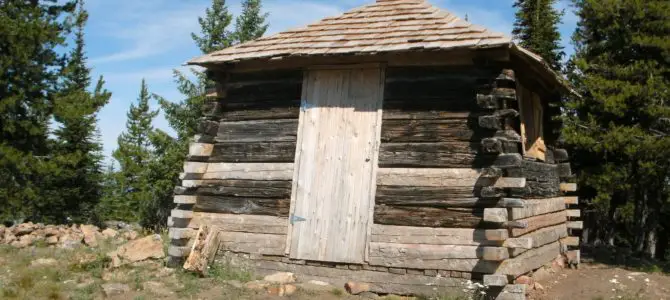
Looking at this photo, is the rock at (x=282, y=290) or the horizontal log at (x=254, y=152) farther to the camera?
the horizontal log at (x=254, y=152)

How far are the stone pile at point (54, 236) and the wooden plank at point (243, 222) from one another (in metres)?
4.33

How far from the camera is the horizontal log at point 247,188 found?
31.0 feet

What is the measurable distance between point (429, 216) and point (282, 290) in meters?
2.23

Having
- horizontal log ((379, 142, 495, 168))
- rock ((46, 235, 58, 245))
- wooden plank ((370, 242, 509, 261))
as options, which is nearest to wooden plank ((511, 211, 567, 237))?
wooden plank ((370, 242, 509, 261))

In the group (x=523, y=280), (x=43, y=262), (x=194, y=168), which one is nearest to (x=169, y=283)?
(x=194, y=168)

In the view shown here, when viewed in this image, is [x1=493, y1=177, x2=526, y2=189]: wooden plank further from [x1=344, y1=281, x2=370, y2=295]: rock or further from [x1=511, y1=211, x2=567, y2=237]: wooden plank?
[x1=344, y1=281, x2=370, y2=295]: rock

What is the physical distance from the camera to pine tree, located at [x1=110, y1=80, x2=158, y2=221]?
25.1 metres

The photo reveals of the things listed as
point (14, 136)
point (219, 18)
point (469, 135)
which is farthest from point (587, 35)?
point (14, 136)

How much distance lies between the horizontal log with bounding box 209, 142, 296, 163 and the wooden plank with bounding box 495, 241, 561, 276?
3497mm

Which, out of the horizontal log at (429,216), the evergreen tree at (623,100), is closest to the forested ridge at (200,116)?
the evergreen tree at (623,100)

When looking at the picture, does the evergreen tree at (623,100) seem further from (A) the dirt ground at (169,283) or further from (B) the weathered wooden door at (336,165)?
(B) the weathered wooden door at (336,165)

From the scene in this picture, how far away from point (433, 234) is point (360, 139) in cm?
175

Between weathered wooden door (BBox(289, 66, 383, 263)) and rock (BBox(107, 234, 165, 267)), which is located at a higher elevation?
Result: weathered wooden door (BBox(289, 66, 383, 263))

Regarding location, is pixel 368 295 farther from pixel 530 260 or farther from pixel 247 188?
pixel 530 260
